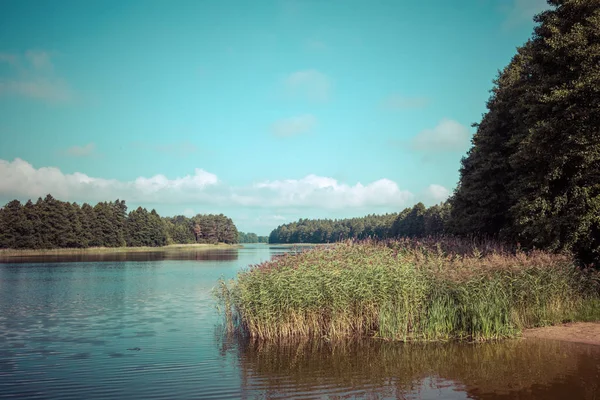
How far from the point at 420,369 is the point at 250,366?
16.7 feet

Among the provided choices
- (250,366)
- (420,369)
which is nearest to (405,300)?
(420,369)

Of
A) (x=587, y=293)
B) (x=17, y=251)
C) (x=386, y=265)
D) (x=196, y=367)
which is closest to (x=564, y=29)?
(x=587, y=293)

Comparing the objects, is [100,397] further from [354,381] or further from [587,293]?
[587,293]

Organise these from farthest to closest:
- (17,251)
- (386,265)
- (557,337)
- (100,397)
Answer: (17,251)
(386,265)
(557,337)
(100,397)

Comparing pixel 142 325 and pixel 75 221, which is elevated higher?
pixel 75 221

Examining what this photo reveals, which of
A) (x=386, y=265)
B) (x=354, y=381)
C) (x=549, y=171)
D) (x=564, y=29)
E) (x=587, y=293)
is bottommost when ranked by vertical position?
(x=354, y=381)

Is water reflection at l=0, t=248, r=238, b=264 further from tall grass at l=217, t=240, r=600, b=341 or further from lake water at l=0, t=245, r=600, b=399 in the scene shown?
tall grass at l=217, t=240, r=600, b=341

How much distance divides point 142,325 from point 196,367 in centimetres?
830

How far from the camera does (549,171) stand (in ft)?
75.1

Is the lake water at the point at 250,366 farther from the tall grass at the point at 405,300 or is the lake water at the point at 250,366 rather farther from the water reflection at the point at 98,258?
the water reflection at the point at 98,258

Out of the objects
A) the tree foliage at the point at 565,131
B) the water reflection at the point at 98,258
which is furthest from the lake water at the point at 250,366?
the water reflection at the point at 98,258

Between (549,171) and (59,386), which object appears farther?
(549,171)

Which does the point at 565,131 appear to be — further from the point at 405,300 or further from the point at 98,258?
the point at 98,258

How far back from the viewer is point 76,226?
10281 cm
